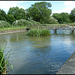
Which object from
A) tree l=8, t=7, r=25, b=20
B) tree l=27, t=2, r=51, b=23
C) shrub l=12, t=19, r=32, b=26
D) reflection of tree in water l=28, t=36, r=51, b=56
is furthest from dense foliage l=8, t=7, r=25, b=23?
reflection of tree in water l=28, t=36, r=51, b=56

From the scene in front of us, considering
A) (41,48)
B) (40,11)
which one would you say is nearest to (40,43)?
(41,48)

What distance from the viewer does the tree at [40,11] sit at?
2106 inches

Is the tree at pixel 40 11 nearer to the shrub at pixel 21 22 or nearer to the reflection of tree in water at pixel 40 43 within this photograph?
the shrub at pixel 21 22

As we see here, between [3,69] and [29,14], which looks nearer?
[3,69]

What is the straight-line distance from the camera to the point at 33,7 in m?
54.3

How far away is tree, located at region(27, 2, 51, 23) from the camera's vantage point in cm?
5349

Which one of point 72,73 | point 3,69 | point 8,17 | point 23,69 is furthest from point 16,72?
point 8,17

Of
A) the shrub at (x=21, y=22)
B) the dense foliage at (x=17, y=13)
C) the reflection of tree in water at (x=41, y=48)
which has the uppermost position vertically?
the dense foliage at (x=17, y=13)

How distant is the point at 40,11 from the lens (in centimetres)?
5416

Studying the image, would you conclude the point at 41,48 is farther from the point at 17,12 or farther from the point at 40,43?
the point at 17,12

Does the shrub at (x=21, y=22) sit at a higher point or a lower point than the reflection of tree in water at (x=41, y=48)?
higher

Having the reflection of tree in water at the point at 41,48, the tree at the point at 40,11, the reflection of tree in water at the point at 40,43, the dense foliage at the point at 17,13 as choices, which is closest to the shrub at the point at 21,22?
the dense foliage at the point at 17,13

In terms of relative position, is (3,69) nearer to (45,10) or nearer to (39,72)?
(39,72)

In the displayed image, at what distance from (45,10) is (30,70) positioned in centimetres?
4992
